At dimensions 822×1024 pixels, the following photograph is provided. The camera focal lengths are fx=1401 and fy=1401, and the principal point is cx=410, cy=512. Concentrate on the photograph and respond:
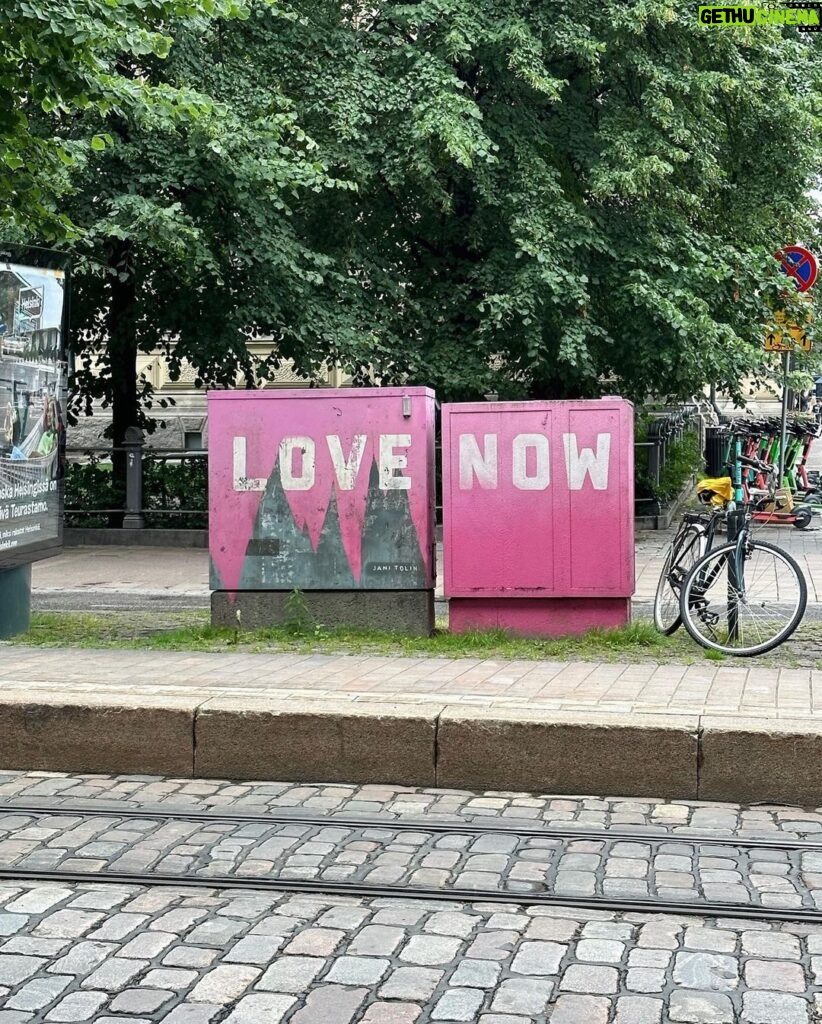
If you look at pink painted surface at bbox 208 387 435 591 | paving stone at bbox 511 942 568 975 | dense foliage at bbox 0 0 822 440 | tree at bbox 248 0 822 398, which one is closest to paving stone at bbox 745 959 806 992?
paving stone at bbox 511 942 568 975

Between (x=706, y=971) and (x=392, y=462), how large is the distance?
5.25m

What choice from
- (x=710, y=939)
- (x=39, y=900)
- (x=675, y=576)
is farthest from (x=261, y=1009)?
(x=675, y=576)

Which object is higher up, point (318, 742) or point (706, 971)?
point (318, 742)

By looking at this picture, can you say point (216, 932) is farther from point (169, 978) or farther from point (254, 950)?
point (169, 978)

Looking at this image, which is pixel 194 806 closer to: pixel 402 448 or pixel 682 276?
pixel 402 448

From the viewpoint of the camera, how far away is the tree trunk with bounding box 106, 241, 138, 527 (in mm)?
18719

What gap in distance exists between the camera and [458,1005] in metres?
3.56

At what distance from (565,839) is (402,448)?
13.0 ft

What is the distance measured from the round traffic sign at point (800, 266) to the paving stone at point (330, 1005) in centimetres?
1616

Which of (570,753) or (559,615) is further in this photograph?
(559,615)

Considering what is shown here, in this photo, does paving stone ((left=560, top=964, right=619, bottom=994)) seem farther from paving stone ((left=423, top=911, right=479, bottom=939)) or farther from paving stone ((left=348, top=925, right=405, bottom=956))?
paving stone ((left=348, top=925, right=405, bottom=956))

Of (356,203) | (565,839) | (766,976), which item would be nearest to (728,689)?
(565,839)

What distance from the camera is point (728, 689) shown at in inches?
270

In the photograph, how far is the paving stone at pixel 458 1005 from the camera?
11.4 feet
